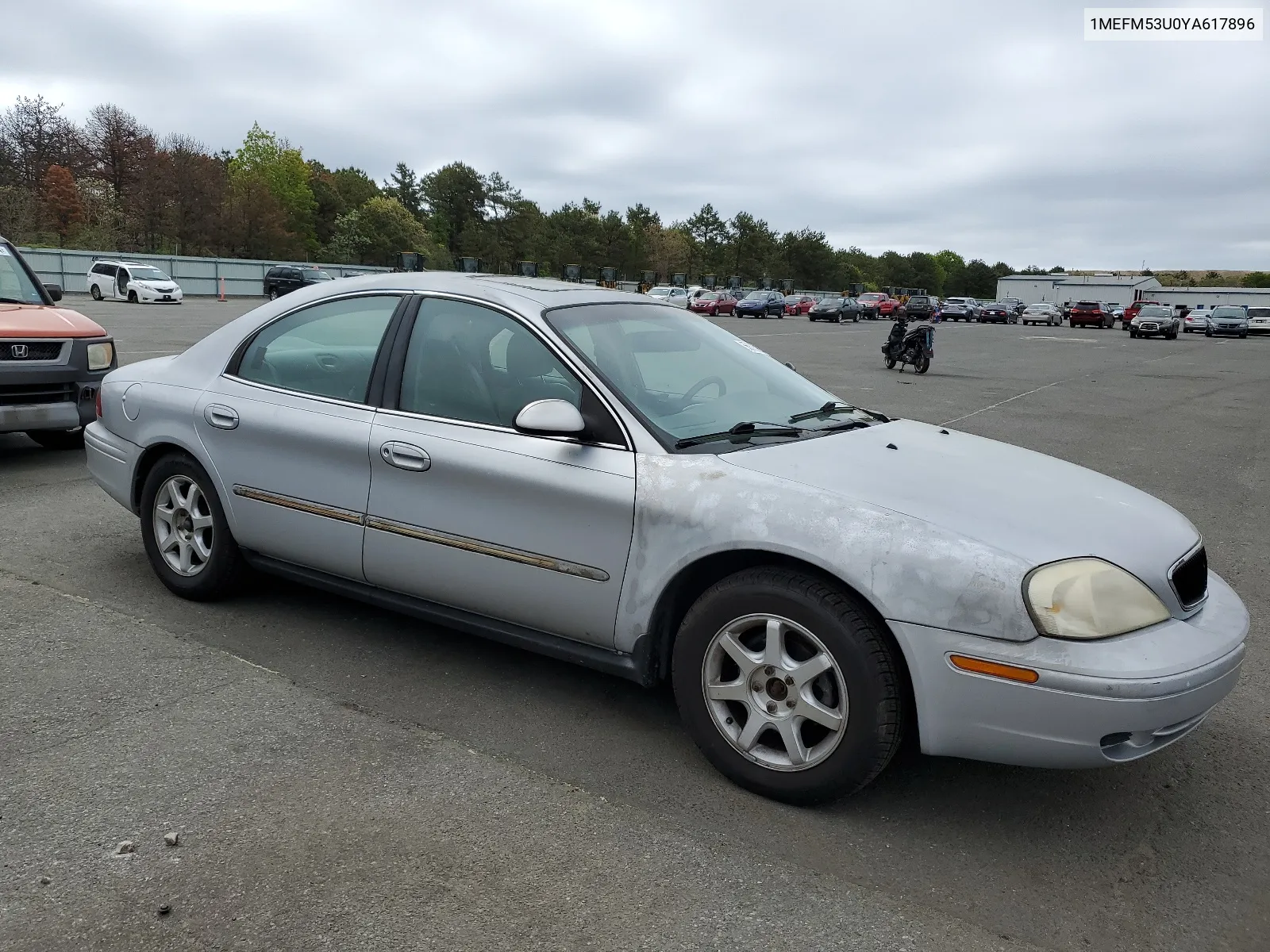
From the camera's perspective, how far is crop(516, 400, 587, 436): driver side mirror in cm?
335

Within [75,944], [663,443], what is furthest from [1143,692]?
[75,944]

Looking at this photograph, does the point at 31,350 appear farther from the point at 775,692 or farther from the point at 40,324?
the point at 775,692

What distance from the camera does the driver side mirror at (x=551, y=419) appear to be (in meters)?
3.35

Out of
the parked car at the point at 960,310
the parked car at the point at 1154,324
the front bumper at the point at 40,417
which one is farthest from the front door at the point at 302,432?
the parked car at the point at 960,310

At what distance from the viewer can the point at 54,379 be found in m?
7.46

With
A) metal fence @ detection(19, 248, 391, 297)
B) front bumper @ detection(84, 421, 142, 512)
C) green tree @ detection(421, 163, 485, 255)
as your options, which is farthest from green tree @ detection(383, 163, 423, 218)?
front bumper @ detection(84, 421, 142, 512)

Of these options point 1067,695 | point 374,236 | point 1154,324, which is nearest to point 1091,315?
point 1154,324

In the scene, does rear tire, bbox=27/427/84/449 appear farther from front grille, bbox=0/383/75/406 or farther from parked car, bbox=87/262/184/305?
parked car, bbox=87/262/184/305

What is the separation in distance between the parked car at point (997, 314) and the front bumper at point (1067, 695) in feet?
231

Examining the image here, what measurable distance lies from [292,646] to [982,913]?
9.19 ft

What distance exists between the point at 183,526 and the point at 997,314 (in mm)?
69969

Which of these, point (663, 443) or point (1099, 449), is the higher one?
point (663, 443)

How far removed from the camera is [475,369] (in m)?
3.86

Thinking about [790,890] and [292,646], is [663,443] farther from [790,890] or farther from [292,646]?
[292,646]
